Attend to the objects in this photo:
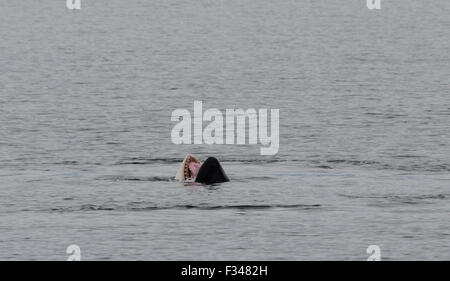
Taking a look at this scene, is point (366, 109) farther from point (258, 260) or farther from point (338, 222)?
point (258, 260)

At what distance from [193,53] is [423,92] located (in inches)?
1551

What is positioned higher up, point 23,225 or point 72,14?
point 72,14

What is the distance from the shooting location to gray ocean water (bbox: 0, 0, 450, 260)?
37.8m

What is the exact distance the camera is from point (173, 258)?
3541 cm

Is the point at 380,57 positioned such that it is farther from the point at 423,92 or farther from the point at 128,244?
the point at 128,244

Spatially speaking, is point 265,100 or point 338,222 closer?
point 338,222

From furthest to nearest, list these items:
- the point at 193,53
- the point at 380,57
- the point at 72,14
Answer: the point at 72,14 < the point at 193,53 < the point at 380,57

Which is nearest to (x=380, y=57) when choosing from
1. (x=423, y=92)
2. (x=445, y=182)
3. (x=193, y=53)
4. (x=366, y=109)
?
(x=193, y=53)

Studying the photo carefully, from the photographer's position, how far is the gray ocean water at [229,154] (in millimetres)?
37750

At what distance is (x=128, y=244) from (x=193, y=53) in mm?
79068

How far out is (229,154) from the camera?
5362 centimetres

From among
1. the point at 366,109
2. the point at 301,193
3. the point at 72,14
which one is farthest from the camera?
the point at 72,14

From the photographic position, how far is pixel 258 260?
116ft

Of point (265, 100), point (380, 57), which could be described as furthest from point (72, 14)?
point (265, 100)
